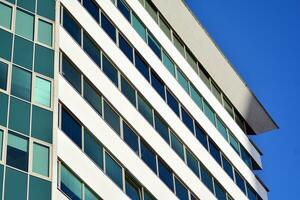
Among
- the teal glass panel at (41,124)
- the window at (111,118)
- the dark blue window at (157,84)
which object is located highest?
the dark blue window at (157,84)

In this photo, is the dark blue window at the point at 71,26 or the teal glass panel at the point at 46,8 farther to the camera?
the dark blue window at the point at 71,26

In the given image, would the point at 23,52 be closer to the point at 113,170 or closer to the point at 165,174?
the point at 113,170

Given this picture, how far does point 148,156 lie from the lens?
126ft

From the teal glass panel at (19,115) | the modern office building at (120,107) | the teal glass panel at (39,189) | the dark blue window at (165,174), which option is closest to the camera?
the teal glass panel at (39,189)

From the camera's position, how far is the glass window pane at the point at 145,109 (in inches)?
1571

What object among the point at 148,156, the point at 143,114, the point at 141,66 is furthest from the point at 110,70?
the point at 148,156

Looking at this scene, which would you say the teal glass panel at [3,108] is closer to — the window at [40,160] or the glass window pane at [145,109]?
the window at [40,160]

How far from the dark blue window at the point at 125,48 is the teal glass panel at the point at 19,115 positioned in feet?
36.3

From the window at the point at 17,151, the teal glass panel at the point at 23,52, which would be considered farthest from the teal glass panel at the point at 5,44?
the window at the point at 17,151

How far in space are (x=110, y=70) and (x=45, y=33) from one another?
536 cm

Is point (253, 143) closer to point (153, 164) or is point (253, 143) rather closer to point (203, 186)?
point (203, 186)

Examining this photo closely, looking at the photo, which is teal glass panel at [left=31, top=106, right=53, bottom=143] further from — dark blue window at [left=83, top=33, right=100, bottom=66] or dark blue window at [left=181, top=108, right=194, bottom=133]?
dark blue window at [left=181, top=108, right=194, bottom=133]

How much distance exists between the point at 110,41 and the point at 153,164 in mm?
5956

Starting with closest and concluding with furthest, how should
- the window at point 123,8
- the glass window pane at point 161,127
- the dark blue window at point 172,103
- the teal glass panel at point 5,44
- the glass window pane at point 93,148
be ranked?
the teal glass panel at point 5,44
the glass window pane at point 93,148
the glass window pane at point 161,127
the window at point 123,8
the dark blue window at point 172,103
